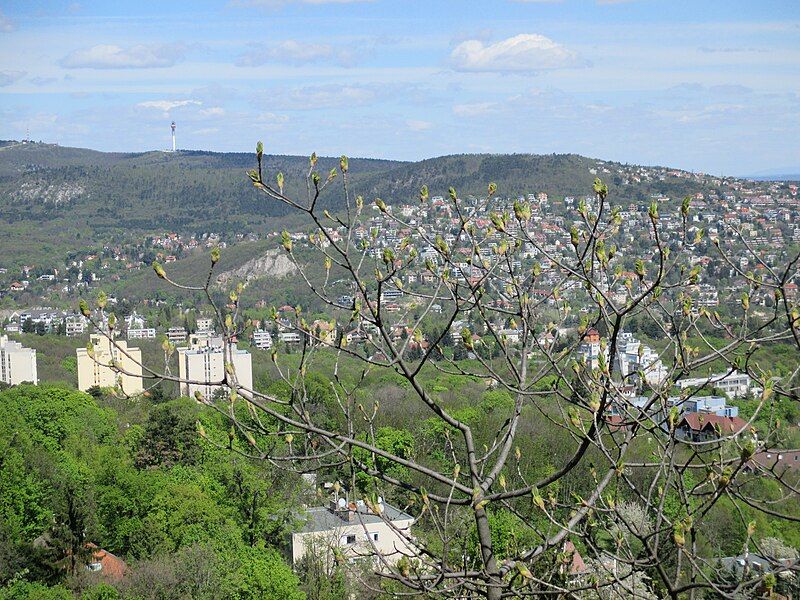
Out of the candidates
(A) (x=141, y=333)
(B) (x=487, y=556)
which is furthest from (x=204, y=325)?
(B) (x=487, y=556)

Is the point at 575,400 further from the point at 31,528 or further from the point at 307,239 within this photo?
the point at 31,528

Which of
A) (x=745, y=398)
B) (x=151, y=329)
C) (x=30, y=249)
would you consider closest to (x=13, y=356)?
(x=151, y=329)

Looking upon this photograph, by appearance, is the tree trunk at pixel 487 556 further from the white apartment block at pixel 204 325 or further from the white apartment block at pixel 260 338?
the white apartment block at pixel 260 338

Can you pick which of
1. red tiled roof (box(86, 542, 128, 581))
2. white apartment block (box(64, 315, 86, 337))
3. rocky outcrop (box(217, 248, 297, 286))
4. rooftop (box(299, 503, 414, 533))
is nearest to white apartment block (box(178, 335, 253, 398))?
white apartment block (box(64, 315, 86, 337))

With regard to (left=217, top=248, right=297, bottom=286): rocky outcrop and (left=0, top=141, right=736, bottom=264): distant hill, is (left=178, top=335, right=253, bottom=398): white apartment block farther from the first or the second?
(left=0, top=141, right=736, bottom=264): distant hill

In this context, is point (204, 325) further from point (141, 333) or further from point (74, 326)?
point (74, 326)

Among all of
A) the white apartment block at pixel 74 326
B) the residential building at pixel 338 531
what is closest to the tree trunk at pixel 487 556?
the residential building at pixel 338 531
